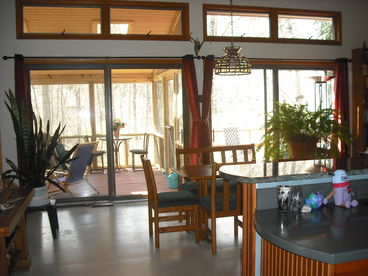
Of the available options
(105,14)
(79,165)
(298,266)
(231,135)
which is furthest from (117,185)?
(298,266)

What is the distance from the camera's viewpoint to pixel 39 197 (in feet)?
13.1

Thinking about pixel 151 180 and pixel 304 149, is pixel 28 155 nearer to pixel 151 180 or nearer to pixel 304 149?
pixel 151 180

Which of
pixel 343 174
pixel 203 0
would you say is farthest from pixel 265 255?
pixel 203 0

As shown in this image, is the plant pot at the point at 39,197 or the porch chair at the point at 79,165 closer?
the plant pot at the point at 39,197

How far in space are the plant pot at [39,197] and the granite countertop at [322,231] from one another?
2819 millimetres

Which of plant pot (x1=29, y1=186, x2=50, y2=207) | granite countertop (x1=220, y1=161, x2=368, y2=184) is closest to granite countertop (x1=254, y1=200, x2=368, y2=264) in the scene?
granite countertop (x1=220, y1=161, x2=368, y2=184)

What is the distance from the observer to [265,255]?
73.1 inches

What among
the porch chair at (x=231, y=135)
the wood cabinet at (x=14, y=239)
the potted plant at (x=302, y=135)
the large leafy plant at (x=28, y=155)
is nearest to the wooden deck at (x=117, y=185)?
the porch chair at (x=231, y=135)

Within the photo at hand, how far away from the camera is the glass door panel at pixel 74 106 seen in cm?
532

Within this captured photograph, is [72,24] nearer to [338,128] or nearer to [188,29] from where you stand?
[188,29]

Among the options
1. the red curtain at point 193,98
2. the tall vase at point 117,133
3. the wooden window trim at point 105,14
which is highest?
the wooden window trim at point 105,14

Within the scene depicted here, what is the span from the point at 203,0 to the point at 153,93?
5.16 ft

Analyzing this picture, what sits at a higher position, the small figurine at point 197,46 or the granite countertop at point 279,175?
the small figurine at point 197,46

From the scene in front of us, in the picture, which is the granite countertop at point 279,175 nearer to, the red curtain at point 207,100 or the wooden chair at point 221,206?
the wooden chair at point 221,206
